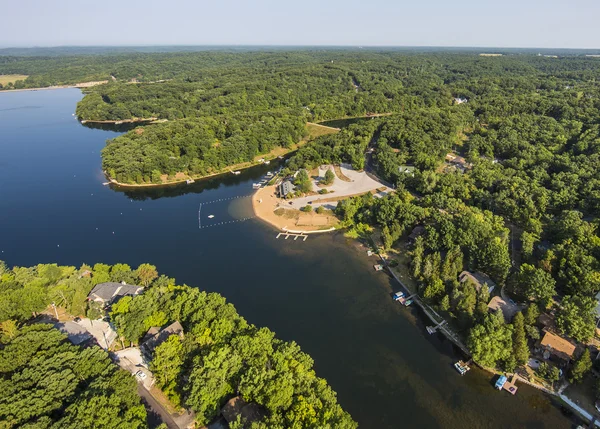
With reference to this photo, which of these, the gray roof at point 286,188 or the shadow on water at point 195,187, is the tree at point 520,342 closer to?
the gray roof at point 286,188

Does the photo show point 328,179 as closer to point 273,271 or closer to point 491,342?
point 273,271

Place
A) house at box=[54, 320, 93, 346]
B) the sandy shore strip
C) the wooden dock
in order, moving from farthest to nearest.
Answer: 1. the sandy shore strip
2. the wooden dock
3. house at box=[54, 320, 93, 346]

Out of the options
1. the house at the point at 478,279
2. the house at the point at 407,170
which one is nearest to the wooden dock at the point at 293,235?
the house at the point at 478,279

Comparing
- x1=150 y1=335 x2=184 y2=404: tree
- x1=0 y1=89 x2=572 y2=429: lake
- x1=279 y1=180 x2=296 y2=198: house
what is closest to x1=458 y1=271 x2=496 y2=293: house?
x1=0 y1=89 x2=572 y2=429: lake

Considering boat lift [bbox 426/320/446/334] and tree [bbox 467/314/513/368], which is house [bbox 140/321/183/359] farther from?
tree [bbox 467/314/513/368]

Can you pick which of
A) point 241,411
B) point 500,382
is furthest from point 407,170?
point 241,411

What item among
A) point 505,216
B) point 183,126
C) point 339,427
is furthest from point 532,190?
point 183,126

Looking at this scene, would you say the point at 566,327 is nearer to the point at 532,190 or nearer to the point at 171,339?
the point at 532,190
